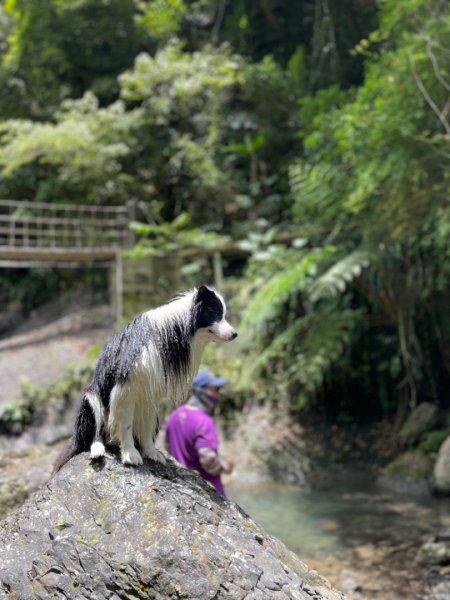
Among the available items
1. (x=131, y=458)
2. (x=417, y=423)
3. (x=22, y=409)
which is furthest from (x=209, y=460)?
(x=22, y=409)

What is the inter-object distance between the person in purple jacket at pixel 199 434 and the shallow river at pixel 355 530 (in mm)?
1769

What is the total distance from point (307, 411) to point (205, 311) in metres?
7.14

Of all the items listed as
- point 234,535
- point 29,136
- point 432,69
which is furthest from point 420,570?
point 29,136

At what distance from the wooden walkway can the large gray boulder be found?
10042 mm

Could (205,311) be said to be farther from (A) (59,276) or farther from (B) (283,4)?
(B) (283,4)

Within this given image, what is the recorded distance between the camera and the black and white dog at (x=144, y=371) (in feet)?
9.91

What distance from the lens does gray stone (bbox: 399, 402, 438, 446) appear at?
869 centimetres

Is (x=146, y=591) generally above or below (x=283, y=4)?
below

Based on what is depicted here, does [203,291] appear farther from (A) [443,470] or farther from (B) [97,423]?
(A) [443,470]

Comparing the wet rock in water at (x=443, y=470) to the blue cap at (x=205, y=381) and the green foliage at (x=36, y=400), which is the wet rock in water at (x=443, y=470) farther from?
the green foliage at (x=36, y=400)

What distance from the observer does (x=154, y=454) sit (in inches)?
127

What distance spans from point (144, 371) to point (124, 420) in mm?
273

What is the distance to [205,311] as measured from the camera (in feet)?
10.1

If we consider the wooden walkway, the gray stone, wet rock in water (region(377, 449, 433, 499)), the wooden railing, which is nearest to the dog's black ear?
wet rock in water (region(377, 449, 433, 499))
